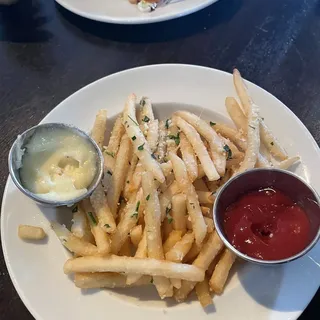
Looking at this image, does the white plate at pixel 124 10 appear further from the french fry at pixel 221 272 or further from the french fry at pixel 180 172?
the french fry at pixel 221 272

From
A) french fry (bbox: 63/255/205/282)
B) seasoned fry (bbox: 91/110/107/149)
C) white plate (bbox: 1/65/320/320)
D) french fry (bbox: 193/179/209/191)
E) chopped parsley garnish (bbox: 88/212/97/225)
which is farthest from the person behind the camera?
seasoned fry (bbox: 91/110/107/149)

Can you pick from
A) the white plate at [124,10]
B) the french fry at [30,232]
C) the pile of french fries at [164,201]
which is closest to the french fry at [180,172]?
the pile of french fries at [164,201]

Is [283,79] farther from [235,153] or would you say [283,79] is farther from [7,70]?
[7,70]

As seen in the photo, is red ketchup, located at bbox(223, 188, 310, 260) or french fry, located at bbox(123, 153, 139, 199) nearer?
red ketchup, located at bbox(223, 188, 310, 260)

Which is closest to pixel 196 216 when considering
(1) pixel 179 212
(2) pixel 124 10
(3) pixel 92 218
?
(1) pixel 179 212

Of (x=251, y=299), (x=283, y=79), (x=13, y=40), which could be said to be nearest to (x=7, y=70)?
(x=13, y=40)

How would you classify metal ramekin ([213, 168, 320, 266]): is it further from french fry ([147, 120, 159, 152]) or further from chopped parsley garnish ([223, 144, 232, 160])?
french fry ([147, 120, 159, 152])

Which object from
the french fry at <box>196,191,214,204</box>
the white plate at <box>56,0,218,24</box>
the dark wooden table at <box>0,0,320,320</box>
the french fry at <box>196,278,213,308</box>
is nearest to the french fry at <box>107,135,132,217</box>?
the french fry at <box>196,191,214,204</box>
